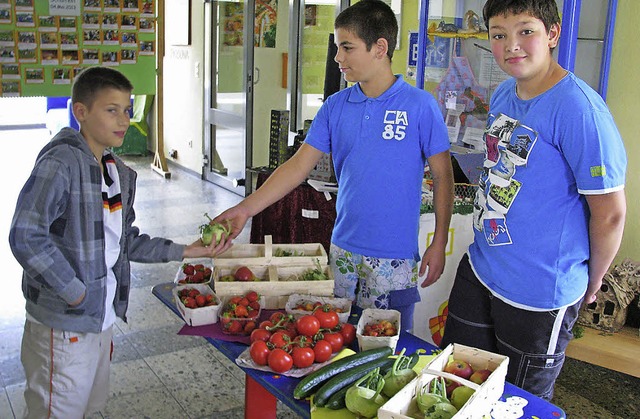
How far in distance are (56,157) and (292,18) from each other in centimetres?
517

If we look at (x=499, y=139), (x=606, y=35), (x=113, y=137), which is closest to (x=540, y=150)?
(x=499, y=139)

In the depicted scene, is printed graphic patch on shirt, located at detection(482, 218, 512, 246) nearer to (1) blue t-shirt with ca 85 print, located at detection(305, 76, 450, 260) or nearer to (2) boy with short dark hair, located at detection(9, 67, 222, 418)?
(1) blue t-shirt with ca 85 print, located at detection(305, 76, 450, 260)

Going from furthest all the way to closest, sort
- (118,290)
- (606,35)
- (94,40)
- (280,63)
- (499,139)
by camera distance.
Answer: (280,63) → (94,40) → (606,35) → (118,290) → (499,139)

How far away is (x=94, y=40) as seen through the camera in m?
6.15

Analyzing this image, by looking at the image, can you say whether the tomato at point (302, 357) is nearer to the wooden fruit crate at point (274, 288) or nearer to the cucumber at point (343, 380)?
the cucumber at point (343, 380)

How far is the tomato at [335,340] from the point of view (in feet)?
6.42

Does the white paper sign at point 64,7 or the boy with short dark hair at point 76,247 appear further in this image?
the white paper sign at point 64,7

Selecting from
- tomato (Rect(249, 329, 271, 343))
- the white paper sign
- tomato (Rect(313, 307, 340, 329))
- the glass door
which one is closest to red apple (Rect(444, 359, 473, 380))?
tomato (Rect(313, 307, 340, 329))

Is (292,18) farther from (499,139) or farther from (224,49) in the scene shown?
Result: (499,139)

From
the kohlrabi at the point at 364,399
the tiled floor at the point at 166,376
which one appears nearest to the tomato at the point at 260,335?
the kohlrabi at the point at 364,399

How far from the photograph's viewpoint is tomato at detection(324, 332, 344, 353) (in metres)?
1.96

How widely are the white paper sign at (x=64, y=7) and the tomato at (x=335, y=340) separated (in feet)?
15.9

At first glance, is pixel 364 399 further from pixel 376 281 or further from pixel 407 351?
pixel 376 281

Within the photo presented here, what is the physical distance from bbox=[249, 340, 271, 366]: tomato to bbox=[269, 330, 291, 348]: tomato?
26mm
